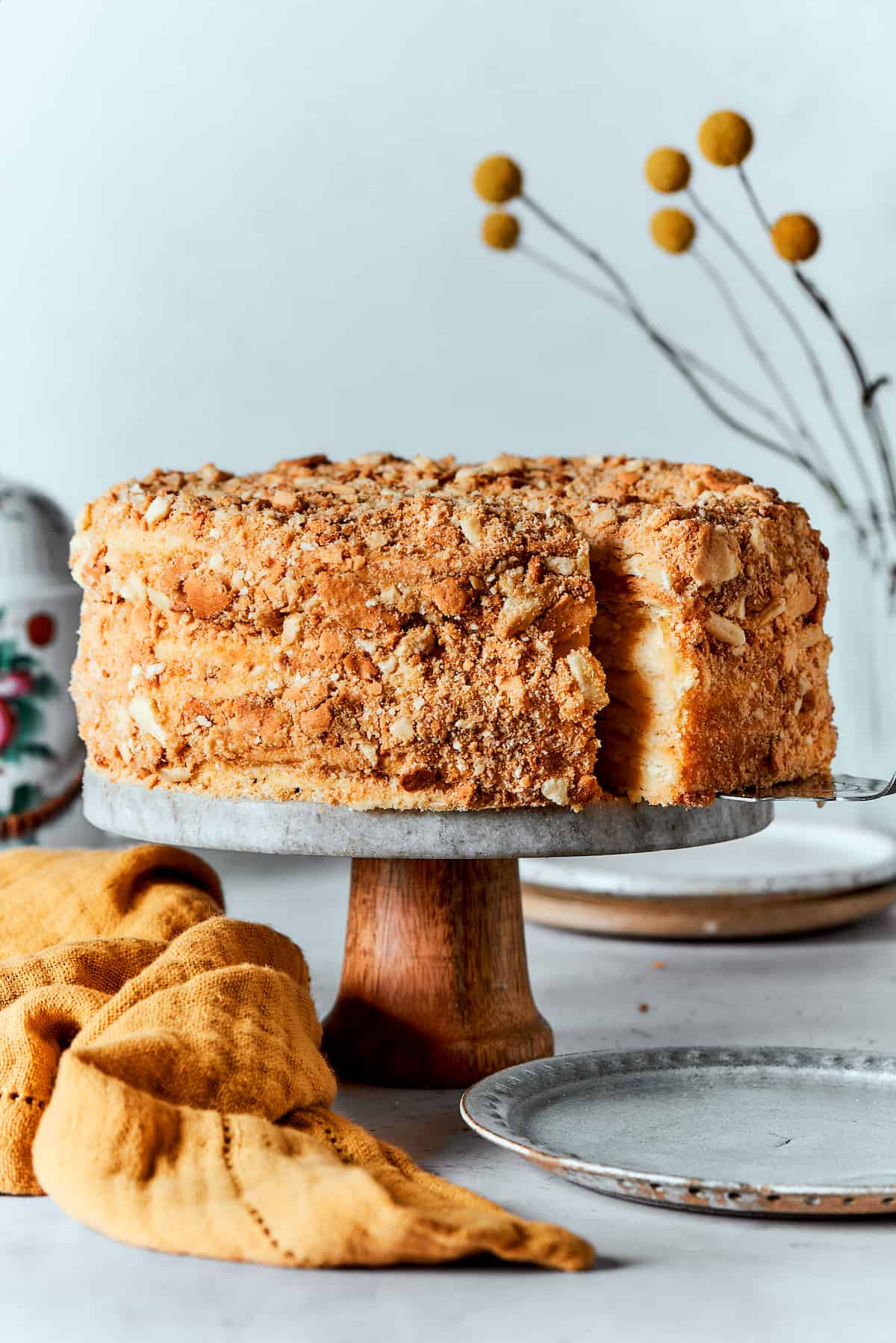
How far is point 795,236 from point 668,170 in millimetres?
143

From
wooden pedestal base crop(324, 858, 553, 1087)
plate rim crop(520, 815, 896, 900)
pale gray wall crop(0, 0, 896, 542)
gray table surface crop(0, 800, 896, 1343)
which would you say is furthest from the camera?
pale gray wall crop(0, 0, 896, 542)

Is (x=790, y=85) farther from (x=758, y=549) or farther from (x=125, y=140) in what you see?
(x=758, y=549)

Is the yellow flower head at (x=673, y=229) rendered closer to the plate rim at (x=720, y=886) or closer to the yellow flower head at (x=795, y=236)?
the yellow flower head at (x=795, y=236)

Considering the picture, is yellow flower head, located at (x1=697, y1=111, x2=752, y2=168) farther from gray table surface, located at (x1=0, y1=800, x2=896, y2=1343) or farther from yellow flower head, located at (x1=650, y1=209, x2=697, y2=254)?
gray table surface, located at (x1=0, y1=800, x2=896, y2=1343)

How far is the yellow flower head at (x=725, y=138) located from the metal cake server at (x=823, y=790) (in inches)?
23.4

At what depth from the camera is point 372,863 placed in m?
1.56

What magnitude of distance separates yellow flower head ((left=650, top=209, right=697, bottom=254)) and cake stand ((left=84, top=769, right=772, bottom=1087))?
2.05ft

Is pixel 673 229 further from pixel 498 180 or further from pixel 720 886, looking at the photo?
pixel 720 886

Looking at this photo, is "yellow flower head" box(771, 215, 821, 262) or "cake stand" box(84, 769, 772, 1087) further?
"yellow flower head" box(771, 215, 821, 262)

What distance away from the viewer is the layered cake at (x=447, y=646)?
1302 mm

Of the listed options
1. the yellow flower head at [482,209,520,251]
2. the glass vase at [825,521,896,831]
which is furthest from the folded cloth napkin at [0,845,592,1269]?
the glass vase at [825,521,896,831]

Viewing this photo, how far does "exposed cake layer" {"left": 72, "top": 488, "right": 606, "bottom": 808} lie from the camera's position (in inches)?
51.2

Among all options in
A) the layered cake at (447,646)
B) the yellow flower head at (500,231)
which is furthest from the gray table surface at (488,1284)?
the yellow flower head at (500,231)

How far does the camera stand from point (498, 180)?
5.77ft
